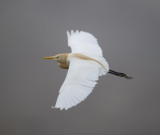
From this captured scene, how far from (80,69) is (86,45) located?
273mm

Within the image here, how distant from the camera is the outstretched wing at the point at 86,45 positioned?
4.28 ft

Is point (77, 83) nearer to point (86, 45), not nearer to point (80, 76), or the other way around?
point (80, 76)

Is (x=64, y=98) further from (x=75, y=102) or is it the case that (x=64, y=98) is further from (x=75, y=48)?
(x=75, y=48)

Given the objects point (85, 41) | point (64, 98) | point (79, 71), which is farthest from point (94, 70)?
point (85, 41)

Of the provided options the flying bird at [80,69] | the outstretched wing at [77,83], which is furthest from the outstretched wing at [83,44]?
the outstretched wing at [77,83]

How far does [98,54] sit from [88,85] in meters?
0.30

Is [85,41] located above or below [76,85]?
above

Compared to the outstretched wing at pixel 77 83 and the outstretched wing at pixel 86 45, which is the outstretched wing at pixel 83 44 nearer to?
the outstretched wing at pixel 86 45

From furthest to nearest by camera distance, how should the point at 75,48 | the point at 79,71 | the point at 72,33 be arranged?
the point at 72,33
the point at 75,48
the point at 79,71

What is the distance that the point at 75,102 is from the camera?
1.00 meters

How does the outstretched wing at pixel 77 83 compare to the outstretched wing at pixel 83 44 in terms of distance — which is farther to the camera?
the outstretched wing at pixel 83 44

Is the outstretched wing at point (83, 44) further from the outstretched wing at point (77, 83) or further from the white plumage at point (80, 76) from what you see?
the outstretched wing at point (77, 83)

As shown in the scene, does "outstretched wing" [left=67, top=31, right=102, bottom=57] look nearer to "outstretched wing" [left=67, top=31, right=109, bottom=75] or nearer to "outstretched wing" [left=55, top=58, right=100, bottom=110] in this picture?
"outstretched wing" [left=67, top=31, right=109, bottom=75]

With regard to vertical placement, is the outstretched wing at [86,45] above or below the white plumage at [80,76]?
above
